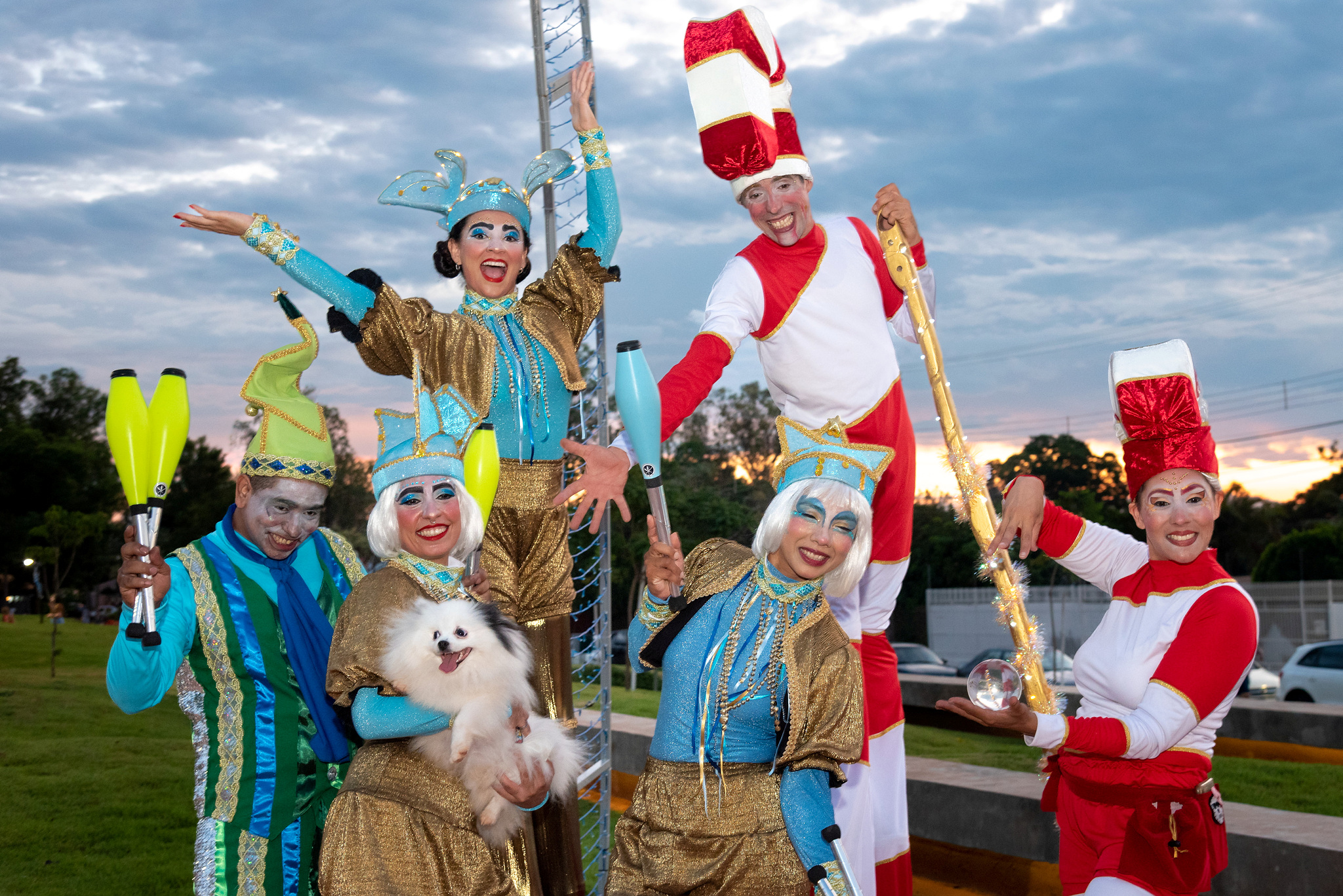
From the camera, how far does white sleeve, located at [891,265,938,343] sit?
3.77 metres

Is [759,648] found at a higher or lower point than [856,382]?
lower

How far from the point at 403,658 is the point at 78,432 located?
3074 centimetres

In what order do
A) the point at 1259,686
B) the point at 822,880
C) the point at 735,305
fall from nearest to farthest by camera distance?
the point at 822,880 → the point at 735,305 → the point at 1259,686

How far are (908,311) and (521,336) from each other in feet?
4.24

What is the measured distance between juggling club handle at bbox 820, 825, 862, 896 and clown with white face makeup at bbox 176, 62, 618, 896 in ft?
3.71

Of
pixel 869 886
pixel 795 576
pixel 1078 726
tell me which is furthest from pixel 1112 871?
pixel 795 576

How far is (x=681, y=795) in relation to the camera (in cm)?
261

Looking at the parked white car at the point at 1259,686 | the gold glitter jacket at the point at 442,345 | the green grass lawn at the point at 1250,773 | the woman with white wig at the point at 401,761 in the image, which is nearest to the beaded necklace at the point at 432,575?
the woman with white wig at the point at 401,761

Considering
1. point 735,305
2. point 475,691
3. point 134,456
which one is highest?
point 735,305

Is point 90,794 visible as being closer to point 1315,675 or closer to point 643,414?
point 643,414

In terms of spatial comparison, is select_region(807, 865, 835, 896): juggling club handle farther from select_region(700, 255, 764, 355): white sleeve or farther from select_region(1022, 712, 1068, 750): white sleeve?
select_region(700, 255, 764, 355): white sleeve

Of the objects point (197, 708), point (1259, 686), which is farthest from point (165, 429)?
point (1259, 686)

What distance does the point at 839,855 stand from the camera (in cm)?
253

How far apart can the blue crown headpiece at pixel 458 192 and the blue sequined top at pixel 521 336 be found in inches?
7.2
